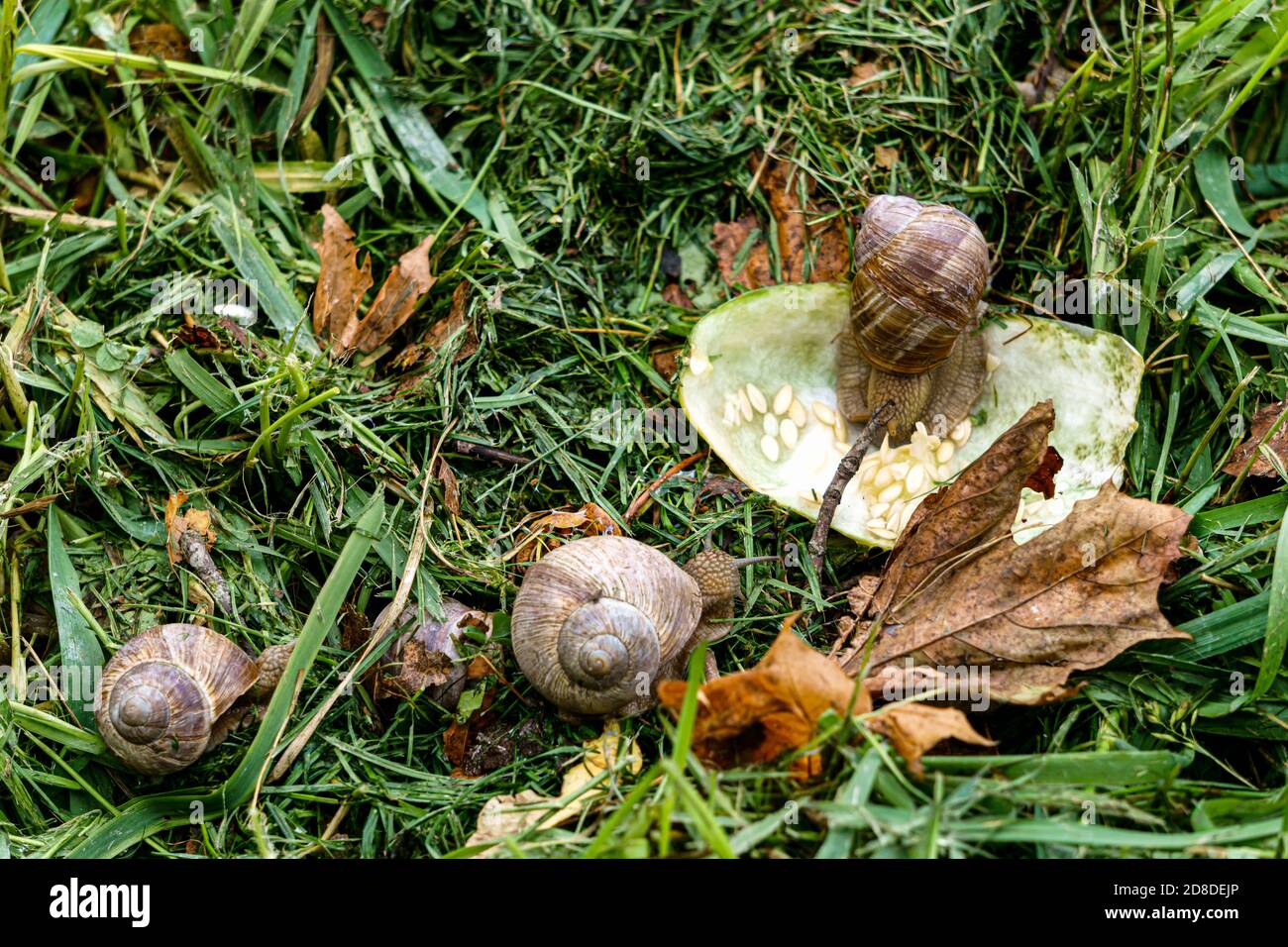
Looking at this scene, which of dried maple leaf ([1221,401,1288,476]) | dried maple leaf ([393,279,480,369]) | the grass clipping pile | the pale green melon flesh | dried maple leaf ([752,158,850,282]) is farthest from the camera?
dried maple leaf ([752,158,850,282])

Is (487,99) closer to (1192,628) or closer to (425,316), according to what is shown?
(425,316)

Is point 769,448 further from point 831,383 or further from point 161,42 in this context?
point 161,42

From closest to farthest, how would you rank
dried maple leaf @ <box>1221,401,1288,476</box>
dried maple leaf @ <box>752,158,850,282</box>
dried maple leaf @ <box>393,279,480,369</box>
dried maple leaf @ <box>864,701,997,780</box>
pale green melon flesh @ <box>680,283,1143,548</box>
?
dried maple leaf @ <box>864,701,997,780</box> → dried maple leaf @ <box>1221,401,1288,476</box> → pale green melon flesh @ <box>680,283,1143,548</box> → dried maple leaf @ <box>393,279,480,369</box> → dried maple leaf @ <box>752,158,850,282</box>

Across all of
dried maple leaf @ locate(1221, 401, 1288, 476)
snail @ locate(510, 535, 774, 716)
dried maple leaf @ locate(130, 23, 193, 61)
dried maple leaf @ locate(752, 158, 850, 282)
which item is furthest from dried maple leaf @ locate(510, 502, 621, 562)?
dried maple leaf @ locate(130, 23, 193, 61)

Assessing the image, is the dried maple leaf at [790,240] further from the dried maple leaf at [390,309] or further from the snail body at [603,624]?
the snail body at [603,624]

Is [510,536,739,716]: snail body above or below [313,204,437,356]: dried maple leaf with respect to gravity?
below

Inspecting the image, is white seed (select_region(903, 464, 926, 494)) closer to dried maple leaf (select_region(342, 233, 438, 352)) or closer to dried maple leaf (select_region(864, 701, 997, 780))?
dried maple leaf (select_region(864, 701, 997, 780))

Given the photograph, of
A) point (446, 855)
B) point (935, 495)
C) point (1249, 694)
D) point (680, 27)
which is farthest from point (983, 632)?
point (680, 27)
